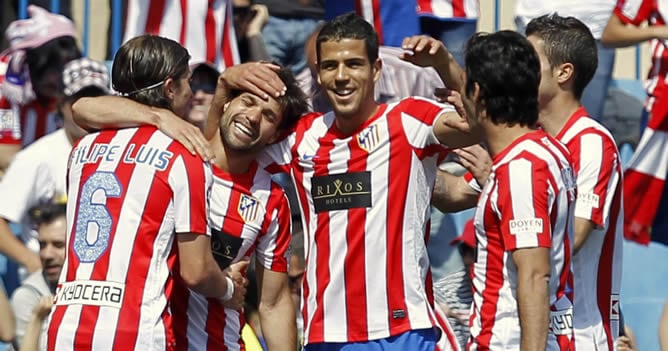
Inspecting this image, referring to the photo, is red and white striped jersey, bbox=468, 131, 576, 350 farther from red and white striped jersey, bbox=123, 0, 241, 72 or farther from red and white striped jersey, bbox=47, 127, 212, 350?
red and white striped jersey, bbox=123, 0, 241, 72

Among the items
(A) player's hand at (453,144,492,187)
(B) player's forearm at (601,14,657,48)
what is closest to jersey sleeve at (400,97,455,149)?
(A) player's hand at (453,144,492,187)

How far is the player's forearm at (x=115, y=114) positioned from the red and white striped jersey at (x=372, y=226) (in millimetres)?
694

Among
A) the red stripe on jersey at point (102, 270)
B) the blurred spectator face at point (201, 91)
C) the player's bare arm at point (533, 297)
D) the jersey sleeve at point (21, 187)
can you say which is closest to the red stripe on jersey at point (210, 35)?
the blurred spectator face at point (201, 91)

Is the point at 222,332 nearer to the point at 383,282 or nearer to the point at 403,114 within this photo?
the point at 383,282

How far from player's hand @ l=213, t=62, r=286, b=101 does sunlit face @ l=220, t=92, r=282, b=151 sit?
0.12 ft

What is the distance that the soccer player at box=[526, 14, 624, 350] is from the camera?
5.15 m

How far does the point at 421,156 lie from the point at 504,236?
0.76m

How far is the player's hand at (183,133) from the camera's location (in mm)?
4910

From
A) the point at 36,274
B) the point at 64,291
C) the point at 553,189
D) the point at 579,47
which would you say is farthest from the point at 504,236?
the point at 36,274

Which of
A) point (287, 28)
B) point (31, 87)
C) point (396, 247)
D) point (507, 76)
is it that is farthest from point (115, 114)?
point (287, 28)

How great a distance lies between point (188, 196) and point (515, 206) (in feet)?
3.58

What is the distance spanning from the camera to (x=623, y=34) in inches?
302

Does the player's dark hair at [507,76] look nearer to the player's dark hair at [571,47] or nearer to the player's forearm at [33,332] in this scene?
the player's dark hair at [571,47]

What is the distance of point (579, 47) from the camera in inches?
213
